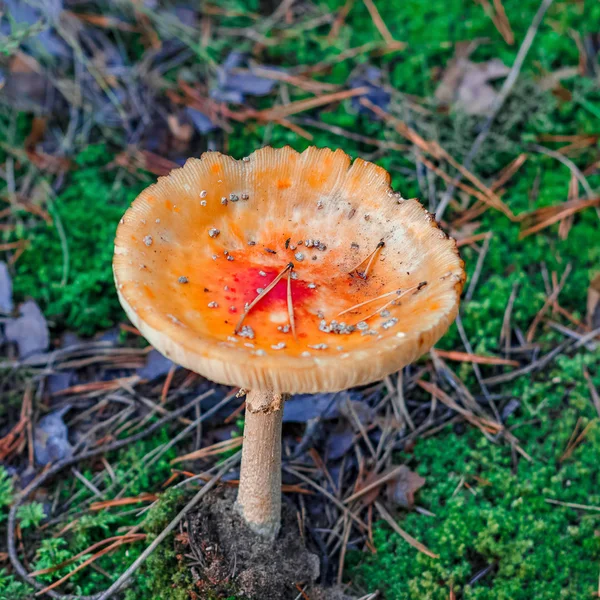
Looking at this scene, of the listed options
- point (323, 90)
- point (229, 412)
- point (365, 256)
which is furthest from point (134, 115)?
point (365, 256)

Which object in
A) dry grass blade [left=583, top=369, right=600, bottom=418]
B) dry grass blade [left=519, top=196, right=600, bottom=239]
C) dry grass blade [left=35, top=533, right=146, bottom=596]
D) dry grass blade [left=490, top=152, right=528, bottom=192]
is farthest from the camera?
dry grass blade [left=490, top=152, right=528, bottom=192]

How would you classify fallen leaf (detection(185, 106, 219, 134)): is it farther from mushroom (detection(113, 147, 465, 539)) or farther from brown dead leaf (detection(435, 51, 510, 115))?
mushroom (detection(113, 147, 465, 539))

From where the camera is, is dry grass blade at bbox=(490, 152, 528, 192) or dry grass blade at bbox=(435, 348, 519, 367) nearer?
dry grass blade at bbox=(435, 348, 519, 367)

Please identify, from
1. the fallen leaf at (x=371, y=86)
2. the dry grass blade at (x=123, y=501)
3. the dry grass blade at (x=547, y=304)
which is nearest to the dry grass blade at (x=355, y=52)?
the fallen leaf at (x=371, y=86)

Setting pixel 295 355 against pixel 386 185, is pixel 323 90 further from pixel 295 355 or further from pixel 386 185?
pixel 295 355

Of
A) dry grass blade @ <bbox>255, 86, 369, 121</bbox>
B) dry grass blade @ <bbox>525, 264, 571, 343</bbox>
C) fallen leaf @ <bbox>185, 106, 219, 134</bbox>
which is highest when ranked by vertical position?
dry grass blade @ <bbox>255, 86, 369, 121</bbox>

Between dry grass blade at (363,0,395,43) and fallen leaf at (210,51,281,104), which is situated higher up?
dry grass blade at (363,0,395,43)

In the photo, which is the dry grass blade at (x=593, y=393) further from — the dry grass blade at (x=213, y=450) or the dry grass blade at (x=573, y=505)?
the dry grass blade at (x=213, y=450)

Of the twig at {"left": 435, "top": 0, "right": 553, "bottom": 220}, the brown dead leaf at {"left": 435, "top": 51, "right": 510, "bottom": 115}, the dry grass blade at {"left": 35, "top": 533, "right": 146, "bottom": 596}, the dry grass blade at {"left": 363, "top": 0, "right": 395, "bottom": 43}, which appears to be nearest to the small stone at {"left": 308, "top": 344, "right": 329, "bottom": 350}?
the dry grass blade at {"left": 35, "top": 533, "right": 146, "bottom": 596}
